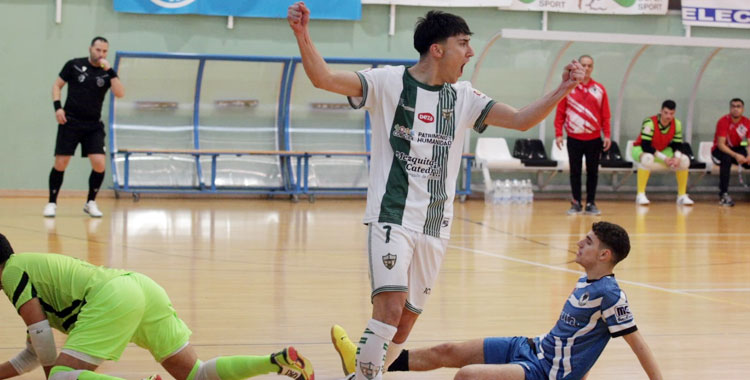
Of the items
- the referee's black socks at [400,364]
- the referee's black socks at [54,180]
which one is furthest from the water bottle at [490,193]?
the referee's black socks at [400,364]

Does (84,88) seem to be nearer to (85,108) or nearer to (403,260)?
(85,108)

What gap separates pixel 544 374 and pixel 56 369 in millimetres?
1987

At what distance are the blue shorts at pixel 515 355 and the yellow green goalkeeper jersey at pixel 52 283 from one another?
1688mm

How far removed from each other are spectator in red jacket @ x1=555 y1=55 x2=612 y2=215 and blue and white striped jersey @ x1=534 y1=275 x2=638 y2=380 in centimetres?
856

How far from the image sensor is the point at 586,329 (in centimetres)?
394

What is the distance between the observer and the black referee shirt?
406 inches

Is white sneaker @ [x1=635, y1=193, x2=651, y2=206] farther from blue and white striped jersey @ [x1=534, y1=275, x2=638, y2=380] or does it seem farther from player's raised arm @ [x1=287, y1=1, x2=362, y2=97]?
player's raised arm @ [x1=287, y1=1, x2=362, y2=97]

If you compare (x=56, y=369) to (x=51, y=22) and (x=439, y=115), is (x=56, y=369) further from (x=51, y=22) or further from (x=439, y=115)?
(x=51, y=22)

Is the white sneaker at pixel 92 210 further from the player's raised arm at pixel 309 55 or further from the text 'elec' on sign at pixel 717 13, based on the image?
the text 'elec' on sign at pixel 717 13

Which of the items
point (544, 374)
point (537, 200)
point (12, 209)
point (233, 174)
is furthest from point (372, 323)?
point (537, 200)

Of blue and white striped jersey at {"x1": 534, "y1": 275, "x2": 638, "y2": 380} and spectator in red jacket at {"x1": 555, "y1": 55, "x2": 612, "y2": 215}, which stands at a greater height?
spectator in red jacket at {"x1": 555, "y1": 55, "x2": 612, "y2": 215}

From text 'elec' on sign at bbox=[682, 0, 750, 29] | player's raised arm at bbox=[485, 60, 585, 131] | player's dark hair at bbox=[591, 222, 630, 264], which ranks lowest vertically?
player's dark hair at bbox=[591, 222, 630, 264]

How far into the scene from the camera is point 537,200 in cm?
1498

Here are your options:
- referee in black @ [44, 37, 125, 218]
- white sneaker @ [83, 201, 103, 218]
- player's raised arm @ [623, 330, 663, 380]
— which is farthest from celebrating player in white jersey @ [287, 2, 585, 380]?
white sneaker @ [83, 201, 103, 218]
